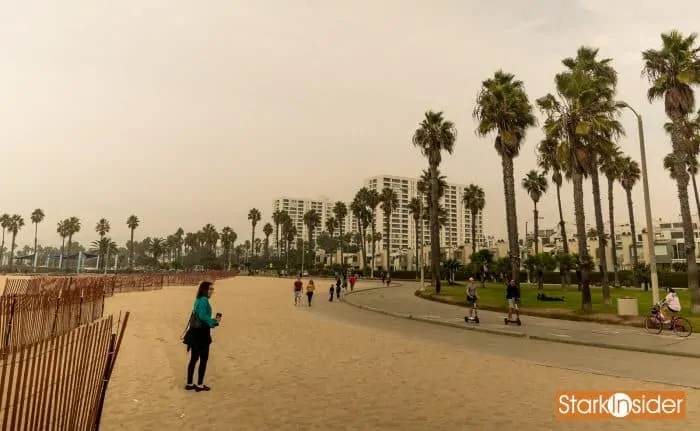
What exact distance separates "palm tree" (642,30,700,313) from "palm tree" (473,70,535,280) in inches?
314

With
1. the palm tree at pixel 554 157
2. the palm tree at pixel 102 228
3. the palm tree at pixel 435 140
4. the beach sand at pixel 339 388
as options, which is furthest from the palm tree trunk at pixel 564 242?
the palm tree at pixel 102 228

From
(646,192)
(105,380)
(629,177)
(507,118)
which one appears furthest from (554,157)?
(105,380)

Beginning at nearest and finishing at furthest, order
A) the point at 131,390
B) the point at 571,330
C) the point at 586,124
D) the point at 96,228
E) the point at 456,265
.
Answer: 1. the point at 131,390
2. the point at 571,330
3. the point at 586,124
4. the point at 456,265
5. the point at 96,228

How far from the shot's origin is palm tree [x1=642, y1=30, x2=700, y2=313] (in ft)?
76.2

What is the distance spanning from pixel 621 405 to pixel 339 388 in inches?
199

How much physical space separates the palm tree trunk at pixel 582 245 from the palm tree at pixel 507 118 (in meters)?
4.87

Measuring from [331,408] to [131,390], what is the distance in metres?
3.92

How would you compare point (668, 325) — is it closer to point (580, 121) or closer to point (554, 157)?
point (580, 121)

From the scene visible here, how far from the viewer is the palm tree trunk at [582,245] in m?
22.1

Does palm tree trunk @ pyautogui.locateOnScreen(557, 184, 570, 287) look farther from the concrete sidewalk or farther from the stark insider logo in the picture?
the stark insider logo

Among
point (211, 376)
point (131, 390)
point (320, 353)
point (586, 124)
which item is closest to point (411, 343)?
point (320, 353)

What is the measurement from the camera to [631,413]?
23.3 feet

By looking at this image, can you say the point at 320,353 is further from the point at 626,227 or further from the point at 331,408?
the point at 626,227

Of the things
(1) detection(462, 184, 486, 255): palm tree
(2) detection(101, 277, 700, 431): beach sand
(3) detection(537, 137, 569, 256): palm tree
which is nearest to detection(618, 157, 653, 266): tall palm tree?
(3) detection(537, 137, 569, 256): palm tree
